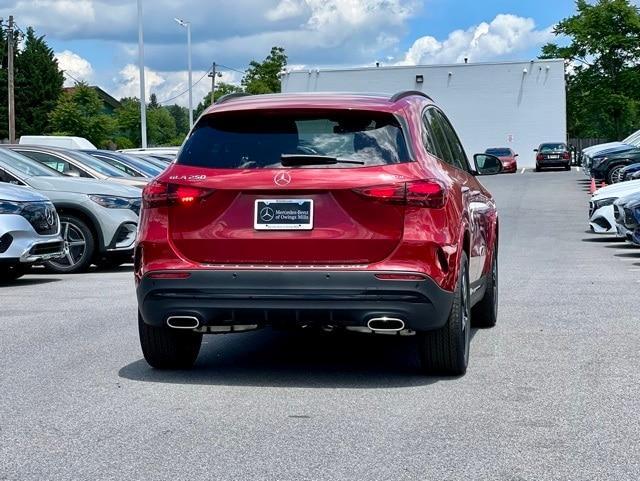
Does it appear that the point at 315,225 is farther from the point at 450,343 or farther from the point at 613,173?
the point at 613,173

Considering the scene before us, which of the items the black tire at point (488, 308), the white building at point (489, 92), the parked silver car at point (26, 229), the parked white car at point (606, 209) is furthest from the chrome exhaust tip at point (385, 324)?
the white building at point (489, 92)

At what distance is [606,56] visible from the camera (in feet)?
280

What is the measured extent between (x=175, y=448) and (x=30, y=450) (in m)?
0.66

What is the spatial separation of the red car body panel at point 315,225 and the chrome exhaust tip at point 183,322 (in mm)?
284

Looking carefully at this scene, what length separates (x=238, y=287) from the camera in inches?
271

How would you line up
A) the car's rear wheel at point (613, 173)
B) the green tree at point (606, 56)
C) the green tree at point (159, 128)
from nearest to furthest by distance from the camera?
the car's rear wheel at point (613, 173) → the green tree at point (606, 56) → the green tree at point (159, 128)

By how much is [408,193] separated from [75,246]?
→ 360 inches

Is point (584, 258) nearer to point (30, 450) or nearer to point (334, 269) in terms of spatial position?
point (334, 269)

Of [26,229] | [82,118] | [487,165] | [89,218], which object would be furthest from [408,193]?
[82,118]

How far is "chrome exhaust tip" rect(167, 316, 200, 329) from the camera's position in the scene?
275 inches

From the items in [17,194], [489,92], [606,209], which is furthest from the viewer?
[489,92]

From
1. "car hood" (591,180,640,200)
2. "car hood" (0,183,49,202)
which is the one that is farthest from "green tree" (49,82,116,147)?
"car hood" (0,183,49,202)

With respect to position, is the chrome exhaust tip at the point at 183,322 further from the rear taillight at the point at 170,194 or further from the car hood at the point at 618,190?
the car hood at the point at 618,190

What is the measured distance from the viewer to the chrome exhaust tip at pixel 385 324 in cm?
680
